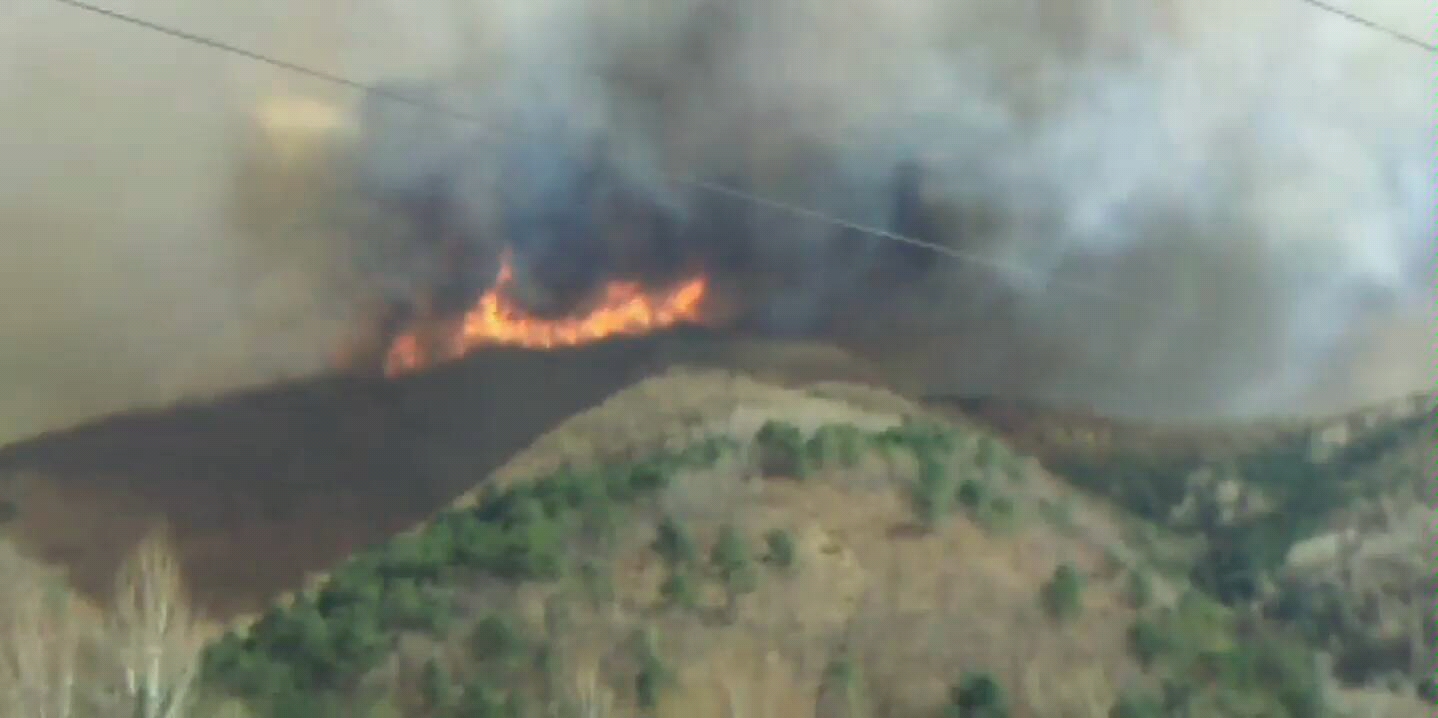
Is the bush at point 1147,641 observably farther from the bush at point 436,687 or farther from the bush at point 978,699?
the bush at point 436,687

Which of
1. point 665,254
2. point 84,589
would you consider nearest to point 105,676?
point 84,589

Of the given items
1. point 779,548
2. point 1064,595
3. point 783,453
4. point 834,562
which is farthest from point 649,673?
point 1064,595

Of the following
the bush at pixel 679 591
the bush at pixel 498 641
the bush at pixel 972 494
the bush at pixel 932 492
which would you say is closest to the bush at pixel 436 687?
the bush at pixel 498 641

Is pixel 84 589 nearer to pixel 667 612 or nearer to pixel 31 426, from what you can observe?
pixel 31 426

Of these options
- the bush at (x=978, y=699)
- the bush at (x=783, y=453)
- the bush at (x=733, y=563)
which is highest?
the bush at (x=783, y=453)

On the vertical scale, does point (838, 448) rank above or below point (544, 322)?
below

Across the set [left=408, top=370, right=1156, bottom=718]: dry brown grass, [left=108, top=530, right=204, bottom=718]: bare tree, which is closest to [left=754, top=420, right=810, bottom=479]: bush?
[left=408, top=370, right=1156, bottom=718]: dry brown grass

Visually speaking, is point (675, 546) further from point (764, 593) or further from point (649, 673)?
point (649, 673)
